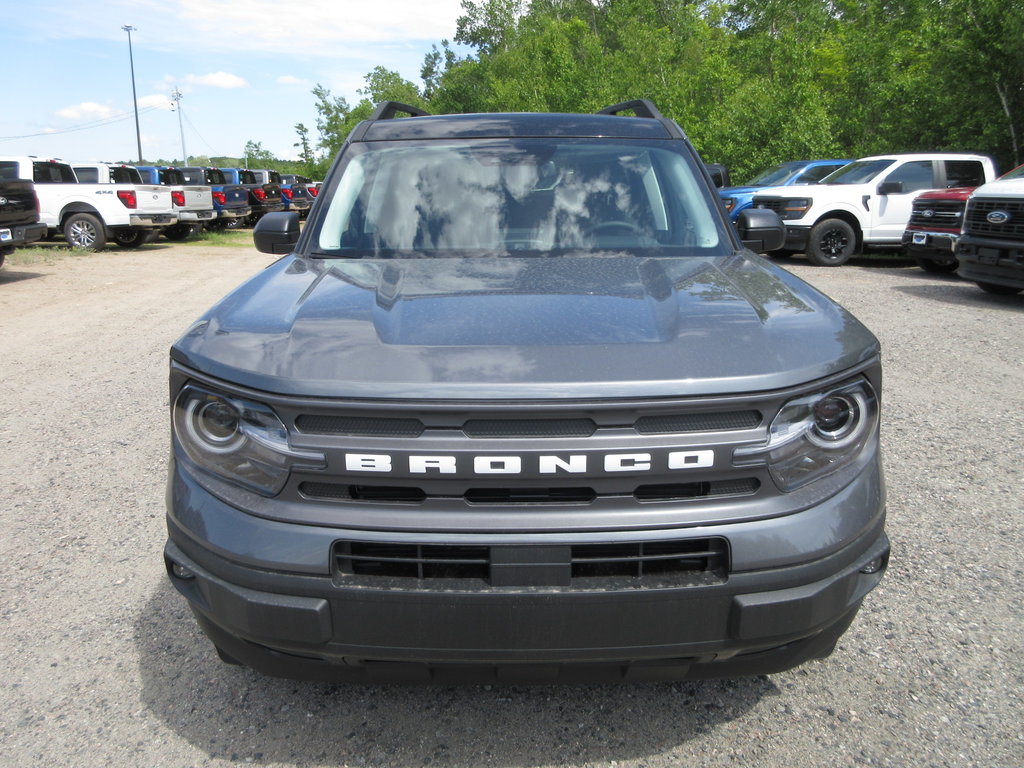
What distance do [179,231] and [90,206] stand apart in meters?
4.68

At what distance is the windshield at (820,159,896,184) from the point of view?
1395 centimetres

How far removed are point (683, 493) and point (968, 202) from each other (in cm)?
1035

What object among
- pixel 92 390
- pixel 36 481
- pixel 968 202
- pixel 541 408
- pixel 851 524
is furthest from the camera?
pixel 968 202

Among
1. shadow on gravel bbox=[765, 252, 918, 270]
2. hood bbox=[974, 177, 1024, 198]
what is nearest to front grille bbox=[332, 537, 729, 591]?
hood bbox=[974, 177, 1024, 198]

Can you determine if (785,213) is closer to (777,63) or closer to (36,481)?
(777,63)

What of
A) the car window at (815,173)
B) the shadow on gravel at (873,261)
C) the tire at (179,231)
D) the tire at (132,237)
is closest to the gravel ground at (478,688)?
the shadow on gravel at (873,261)

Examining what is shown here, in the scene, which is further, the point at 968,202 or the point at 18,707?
the point at 968,202

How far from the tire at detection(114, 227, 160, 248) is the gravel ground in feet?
49.0

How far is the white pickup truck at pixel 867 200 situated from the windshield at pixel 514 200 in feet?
37.3

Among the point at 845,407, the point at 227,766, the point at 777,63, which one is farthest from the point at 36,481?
the point at 777,63

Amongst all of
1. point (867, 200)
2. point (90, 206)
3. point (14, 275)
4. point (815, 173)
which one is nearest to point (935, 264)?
point (867, 200)

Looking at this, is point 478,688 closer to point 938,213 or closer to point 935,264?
point 938,213

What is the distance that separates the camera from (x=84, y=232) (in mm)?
17625

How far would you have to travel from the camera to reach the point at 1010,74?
16.9 metres
